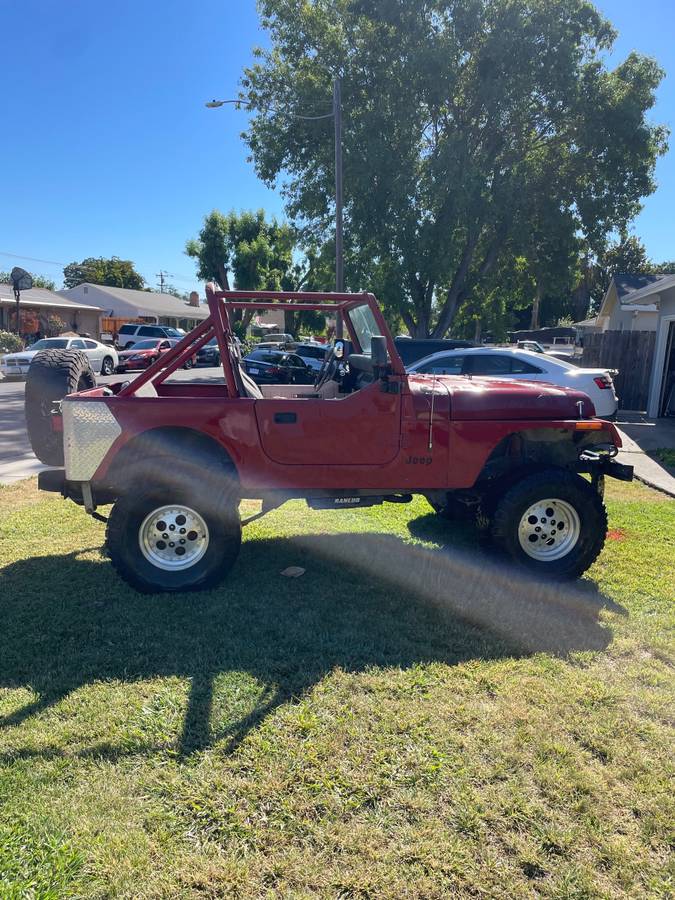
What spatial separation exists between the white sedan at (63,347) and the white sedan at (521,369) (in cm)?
1509

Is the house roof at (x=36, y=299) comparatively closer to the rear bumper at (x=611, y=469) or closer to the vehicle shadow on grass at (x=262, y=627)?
the vehicle shadow on grass at (x=262, y=627)

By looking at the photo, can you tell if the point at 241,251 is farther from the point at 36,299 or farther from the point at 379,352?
the point at 379,352

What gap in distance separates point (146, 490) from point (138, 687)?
1.38 meters

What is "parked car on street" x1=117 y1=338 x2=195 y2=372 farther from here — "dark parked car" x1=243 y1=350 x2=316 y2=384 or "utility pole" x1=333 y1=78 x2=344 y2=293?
"dark parked car" x1=243 y1=350 x2=316 y2=384

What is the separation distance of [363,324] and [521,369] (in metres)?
6.18

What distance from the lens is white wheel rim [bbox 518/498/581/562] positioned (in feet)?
15.4

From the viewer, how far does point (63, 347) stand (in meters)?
23.1

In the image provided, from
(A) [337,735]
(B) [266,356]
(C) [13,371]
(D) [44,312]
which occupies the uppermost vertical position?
(D) [44,312]

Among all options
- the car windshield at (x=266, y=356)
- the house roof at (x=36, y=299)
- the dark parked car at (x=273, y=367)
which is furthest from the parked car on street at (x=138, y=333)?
the dark parked car at (x=273, y=367)

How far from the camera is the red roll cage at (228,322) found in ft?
14.3

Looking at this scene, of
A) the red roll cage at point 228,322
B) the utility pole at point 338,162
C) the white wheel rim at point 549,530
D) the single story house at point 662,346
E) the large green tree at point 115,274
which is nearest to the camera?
the red roll cage at point 228,322

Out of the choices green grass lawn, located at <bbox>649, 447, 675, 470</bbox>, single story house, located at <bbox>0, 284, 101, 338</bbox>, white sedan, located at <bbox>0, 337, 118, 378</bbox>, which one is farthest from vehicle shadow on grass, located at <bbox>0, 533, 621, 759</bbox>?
single story house, located at <bbox>0, 284, 101, 338</bbox>

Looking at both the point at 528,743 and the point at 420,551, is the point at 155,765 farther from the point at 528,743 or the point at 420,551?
the point at 420,551

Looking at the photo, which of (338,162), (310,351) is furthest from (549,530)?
(310,351)
